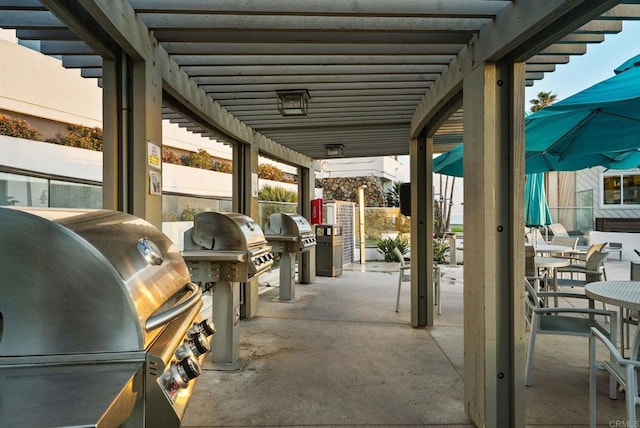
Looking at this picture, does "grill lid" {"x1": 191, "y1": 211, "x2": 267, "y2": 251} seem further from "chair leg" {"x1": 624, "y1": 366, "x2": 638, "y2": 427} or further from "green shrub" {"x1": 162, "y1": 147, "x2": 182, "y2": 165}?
"green shrub" {"x1": 162, "y1": 147, "x2": 182, "y2": 165}

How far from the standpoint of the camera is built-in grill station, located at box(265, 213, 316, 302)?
19.4 ft

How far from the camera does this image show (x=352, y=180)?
18.1 m

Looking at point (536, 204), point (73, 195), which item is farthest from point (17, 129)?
point (536, 204)

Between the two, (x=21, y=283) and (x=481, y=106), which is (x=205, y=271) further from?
(x=481, y=106)

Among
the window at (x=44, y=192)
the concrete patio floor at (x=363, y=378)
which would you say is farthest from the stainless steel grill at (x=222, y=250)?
the window at (x=44, y=192)

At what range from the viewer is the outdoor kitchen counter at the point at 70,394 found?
0.80 metres

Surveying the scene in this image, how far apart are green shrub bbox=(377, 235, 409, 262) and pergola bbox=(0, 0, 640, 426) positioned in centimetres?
842

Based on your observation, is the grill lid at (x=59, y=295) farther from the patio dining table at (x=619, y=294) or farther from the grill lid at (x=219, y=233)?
the patio dining table at (x=619, y=294)

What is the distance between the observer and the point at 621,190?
12.8 metres

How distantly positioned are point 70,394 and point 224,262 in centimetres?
234

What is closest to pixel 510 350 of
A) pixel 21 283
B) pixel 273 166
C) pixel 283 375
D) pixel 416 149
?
pixel 283 375

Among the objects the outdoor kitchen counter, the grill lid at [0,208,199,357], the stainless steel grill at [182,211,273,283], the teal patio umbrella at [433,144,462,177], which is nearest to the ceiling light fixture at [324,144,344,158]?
the teal patio umbrella at [433,144,462,177]

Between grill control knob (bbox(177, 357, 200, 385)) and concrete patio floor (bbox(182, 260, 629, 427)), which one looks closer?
grill control knob (bbox(177, 357, 200, 385))

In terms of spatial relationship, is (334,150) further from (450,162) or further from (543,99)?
(543,99)
